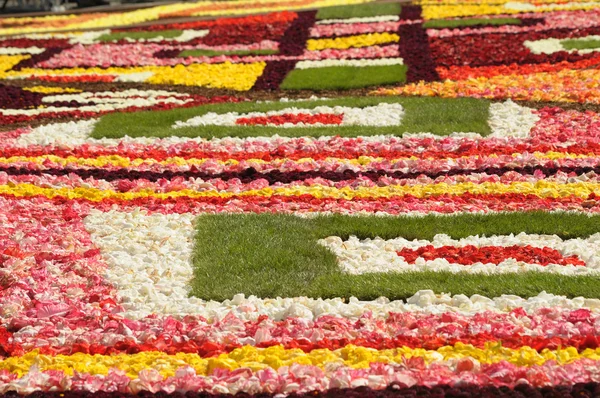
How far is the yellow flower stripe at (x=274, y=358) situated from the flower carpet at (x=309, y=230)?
24mm

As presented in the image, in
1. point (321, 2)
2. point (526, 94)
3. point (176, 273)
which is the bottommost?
point (321, 2)

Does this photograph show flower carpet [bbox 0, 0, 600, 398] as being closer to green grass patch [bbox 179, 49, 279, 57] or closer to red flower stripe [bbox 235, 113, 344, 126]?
red flower stripe [bbox 235, 113, 344, 126]

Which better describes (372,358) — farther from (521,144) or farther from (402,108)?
(402,108)

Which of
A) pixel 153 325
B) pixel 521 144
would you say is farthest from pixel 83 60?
pixel 153 325

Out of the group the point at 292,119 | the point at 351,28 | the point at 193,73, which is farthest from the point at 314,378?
the point at 351,28

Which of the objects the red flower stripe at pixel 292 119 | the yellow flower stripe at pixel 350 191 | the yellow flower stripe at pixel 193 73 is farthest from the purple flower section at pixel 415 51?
the yellow flower stripe at pixel 350 191

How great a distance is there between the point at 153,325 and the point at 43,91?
15.8 meters

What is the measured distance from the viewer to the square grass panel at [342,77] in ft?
75.2

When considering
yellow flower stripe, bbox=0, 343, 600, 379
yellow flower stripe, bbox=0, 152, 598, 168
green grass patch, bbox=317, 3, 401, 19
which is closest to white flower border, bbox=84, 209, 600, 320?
yellow flower stripe, bbox=0, 343, 600, 379

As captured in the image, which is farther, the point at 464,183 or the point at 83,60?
the point at 83,60

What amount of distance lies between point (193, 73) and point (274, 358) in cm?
1815

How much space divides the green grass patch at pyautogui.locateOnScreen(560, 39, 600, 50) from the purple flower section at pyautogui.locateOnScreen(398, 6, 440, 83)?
3.21 metres

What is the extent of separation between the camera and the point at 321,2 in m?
40.6

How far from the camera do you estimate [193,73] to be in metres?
25.9
